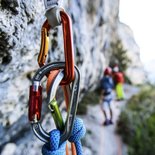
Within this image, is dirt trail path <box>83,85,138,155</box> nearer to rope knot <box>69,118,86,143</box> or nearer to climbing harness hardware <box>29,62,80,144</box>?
rope knot <box>69,118,86,143</box>

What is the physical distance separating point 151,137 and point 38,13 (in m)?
7.27

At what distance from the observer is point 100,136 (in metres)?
9.93

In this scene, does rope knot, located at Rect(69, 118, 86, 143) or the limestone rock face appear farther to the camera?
the limestone rock face

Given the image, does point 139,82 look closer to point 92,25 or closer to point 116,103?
→ point 116,103

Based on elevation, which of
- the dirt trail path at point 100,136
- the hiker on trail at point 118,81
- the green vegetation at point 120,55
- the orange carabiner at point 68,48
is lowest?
the dirt trail path at point 100,136

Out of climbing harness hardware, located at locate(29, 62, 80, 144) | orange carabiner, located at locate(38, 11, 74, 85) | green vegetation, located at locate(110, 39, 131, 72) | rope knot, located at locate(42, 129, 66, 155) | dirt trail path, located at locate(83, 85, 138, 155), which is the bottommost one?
dirt trail path, located at locate(83, 85, 138, 155)

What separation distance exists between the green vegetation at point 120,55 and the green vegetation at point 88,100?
348 cm

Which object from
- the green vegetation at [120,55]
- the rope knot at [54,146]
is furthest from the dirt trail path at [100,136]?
the rope knot at [54,146]

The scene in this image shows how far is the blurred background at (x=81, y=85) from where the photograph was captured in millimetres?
3297

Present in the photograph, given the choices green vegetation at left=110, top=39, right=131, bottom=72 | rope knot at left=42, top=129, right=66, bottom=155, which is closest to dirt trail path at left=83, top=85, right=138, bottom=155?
green vegetation at left=110, top=39, right=131, bottom=72

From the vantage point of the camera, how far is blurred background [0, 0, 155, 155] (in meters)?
3.30

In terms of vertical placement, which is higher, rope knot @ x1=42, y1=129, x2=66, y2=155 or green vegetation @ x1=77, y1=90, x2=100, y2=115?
green vegetation @ x1=77, y1=90, x2=100, y2=115

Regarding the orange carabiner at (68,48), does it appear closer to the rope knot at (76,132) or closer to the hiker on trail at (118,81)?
the rope knot at (76,132)

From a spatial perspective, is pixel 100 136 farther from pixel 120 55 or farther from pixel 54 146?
pixel 54 146
